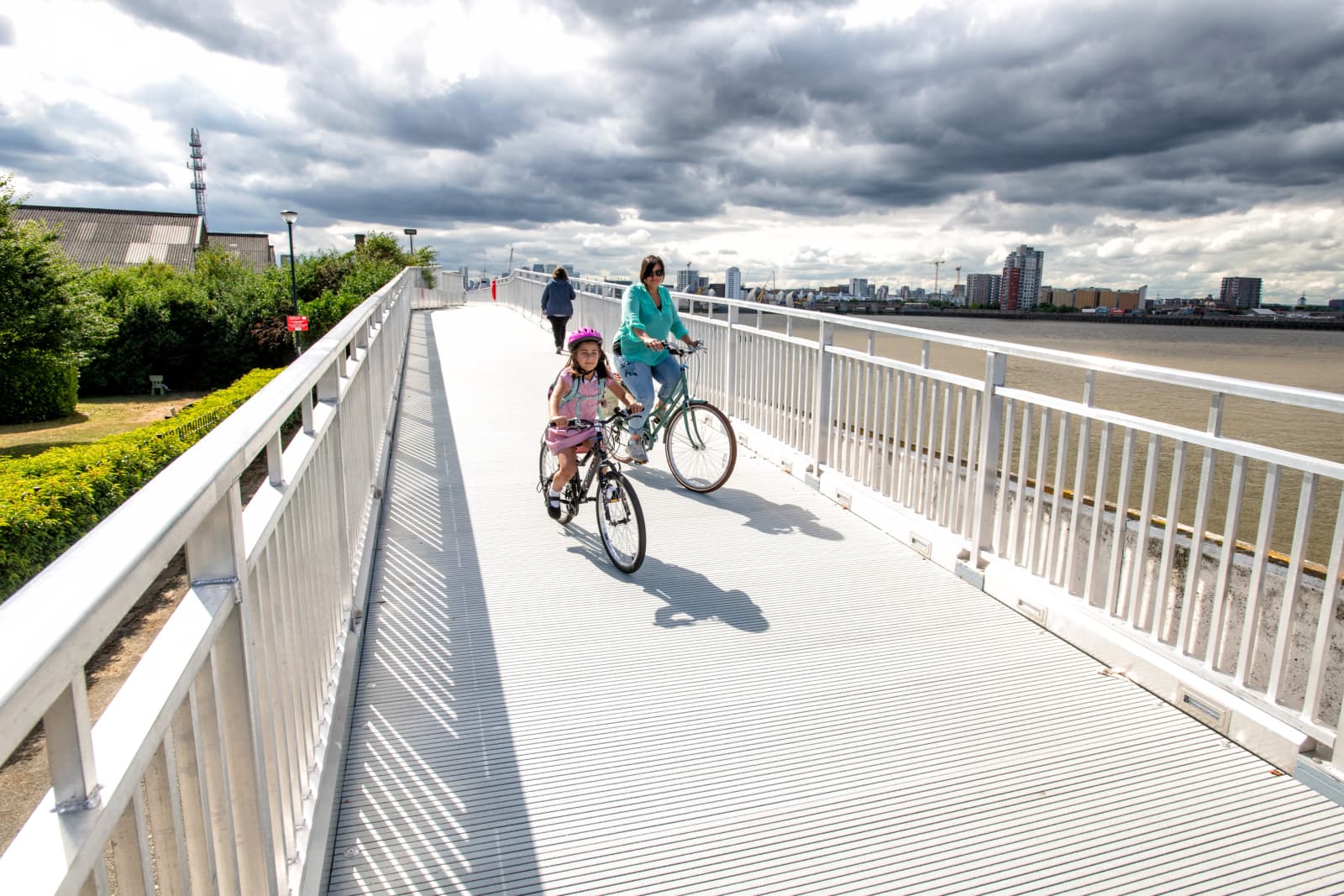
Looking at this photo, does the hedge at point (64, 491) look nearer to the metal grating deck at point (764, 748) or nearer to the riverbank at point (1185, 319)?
the metal grating deck at point (764, 748)

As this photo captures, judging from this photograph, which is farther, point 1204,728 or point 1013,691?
point 1013,691

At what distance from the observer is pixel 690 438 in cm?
731

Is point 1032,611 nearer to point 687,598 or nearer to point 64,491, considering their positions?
point 687,598

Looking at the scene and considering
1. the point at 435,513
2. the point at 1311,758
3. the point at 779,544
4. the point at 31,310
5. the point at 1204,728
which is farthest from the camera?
the point at 31,310

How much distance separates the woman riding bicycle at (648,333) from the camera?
748 centimetres

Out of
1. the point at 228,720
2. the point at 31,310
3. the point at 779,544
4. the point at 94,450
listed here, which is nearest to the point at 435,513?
the point at 779,544

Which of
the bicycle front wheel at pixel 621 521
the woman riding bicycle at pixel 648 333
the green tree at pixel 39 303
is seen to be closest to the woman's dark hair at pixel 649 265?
the woman riding bicycle at pixel 648 333

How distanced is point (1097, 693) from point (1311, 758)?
0.82 metres

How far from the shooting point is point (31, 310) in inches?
1112

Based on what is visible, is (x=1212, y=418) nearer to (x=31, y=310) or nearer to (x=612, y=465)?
(x=612, y=465)

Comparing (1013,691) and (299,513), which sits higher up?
(299,513)

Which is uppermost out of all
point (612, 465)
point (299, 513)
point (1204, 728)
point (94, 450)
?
point (299, 513)

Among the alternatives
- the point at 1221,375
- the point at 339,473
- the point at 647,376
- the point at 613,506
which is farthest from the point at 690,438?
the point at 1221,375

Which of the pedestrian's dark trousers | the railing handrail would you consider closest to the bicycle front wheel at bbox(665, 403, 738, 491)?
the railing handrail
